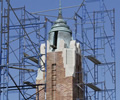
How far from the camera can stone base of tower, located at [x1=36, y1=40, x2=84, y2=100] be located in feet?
218

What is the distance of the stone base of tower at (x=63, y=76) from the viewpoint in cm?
6647

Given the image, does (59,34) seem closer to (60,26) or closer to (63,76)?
(60,26)

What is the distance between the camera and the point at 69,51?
67625mm

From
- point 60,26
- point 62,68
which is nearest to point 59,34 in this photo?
point 60,26

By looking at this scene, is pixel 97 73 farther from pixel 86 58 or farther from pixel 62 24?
pixel 62 24

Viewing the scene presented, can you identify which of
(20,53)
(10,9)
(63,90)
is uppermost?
(10,9)

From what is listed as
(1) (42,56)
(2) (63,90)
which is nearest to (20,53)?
(1) (42,56)

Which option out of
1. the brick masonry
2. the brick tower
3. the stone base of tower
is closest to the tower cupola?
the brick tower

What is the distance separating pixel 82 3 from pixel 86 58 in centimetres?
658

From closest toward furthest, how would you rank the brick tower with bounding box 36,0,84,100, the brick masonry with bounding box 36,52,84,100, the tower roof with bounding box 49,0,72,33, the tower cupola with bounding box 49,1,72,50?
1. the brick masonry with bounding box 36,52,84,100
2. the brick tower with bounding box 36,0,84,100
3. the tower cupola with bounding box 49,1,72,50
4. the tower roof with bounding box 49,0,72,33

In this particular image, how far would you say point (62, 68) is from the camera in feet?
221

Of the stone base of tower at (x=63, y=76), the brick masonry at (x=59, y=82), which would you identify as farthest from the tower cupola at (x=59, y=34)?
the brick masonry at (x=59, y=82)

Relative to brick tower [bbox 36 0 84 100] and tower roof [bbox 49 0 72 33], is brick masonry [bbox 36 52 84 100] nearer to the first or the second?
brick tower [bbox 36 0 84 100]

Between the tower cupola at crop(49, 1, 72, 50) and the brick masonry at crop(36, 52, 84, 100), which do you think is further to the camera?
the tower cupola at crop(49, 1, 72, 50)
